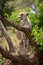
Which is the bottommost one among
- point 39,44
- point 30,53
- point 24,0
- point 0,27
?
point 24,0

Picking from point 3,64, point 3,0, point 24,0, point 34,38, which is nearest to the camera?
point 34,38

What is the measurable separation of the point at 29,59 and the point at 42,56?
642mm

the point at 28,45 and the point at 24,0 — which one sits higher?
the point at 28,45

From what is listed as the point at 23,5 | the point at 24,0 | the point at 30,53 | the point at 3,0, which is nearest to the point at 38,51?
the point at 30,53

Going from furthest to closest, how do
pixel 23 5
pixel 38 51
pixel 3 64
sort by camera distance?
pixel 23 5 < pixel 3 64 < pixel 38 51

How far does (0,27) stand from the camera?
4742mm

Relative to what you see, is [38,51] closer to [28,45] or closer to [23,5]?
[28,45]

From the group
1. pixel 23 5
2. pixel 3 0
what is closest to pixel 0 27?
pixel 3 0

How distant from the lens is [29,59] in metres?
4.74

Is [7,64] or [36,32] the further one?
[7,64]

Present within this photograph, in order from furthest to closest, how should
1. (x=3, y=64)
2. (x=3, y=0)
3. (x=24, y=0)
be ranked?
(x=24, y=0), (x=3, y=0), (x=3, y=64)

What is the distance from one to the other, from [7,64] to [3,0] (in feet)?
16.3

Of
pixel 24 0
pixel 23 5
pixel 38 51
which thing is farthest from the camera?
pixel 24 0

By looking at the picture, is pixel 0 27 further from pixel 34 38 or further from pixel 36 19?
pixel 36 19
